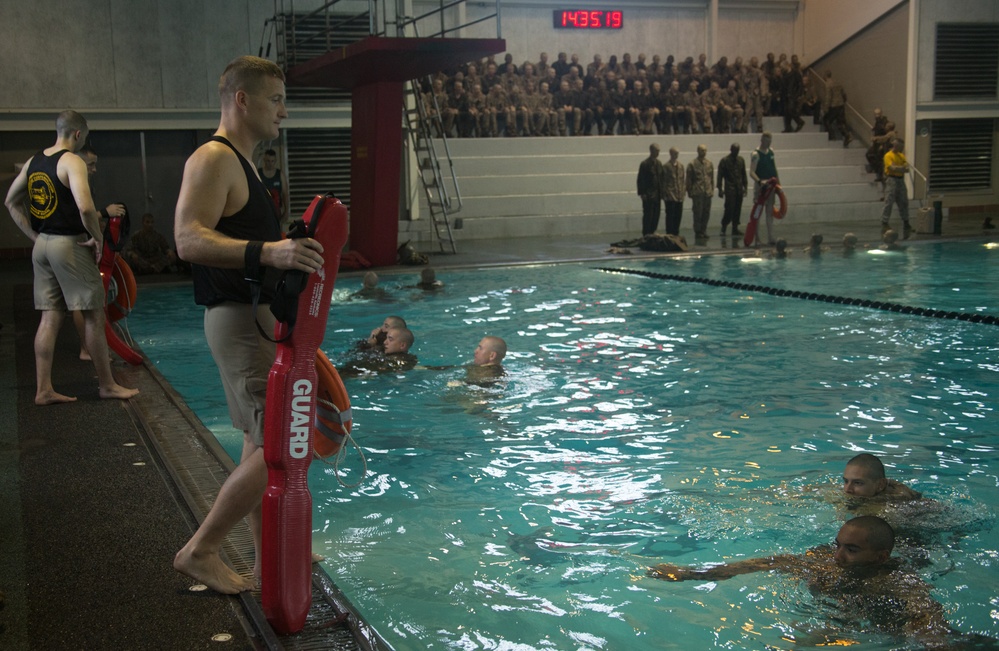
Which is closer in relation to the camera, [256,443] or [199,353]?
[256,443]

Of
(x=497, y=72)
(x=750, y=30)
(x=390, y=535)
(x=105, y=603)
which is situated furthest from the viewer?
(x=750, y=30)

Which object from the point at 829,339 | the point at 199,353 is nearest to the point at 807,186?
the point at 829,339

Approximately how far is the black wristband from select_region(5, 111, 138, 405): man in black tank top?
3.38 meters

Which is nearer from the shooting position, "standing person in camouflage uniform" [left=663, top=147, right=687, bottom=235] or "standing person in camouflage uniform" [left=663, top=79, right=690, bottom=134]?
"standing person in camouflage uniform" [left=663, top=147, right=687, bottom=235]

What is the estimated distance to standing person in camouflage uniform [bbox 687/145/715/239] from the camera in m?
19.9

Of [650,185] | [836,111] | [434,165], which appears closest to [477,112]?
[434,165]

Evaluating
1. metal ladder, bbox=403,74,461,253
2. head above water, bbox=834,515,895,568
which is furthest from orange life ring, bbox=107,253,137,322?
metal ladder, bbox=403,74,461,253

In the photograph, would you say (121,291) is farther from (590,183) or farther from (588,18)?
(588,18)

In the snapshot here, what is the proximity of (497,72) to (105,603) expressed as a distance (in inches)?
858

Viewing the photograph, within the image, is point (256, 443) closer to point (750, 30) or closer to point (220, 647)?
point (220, 647)

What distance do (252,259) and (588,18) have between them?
25804 millimetres

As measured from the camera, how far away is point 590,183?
2312 cm

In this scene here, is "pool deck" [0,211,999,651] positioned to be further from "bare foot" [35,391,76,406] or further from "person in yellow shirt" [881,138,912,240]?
"person in yellow shirt" [881,138,912,240]

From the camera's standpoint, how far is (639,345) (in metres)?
9.12
